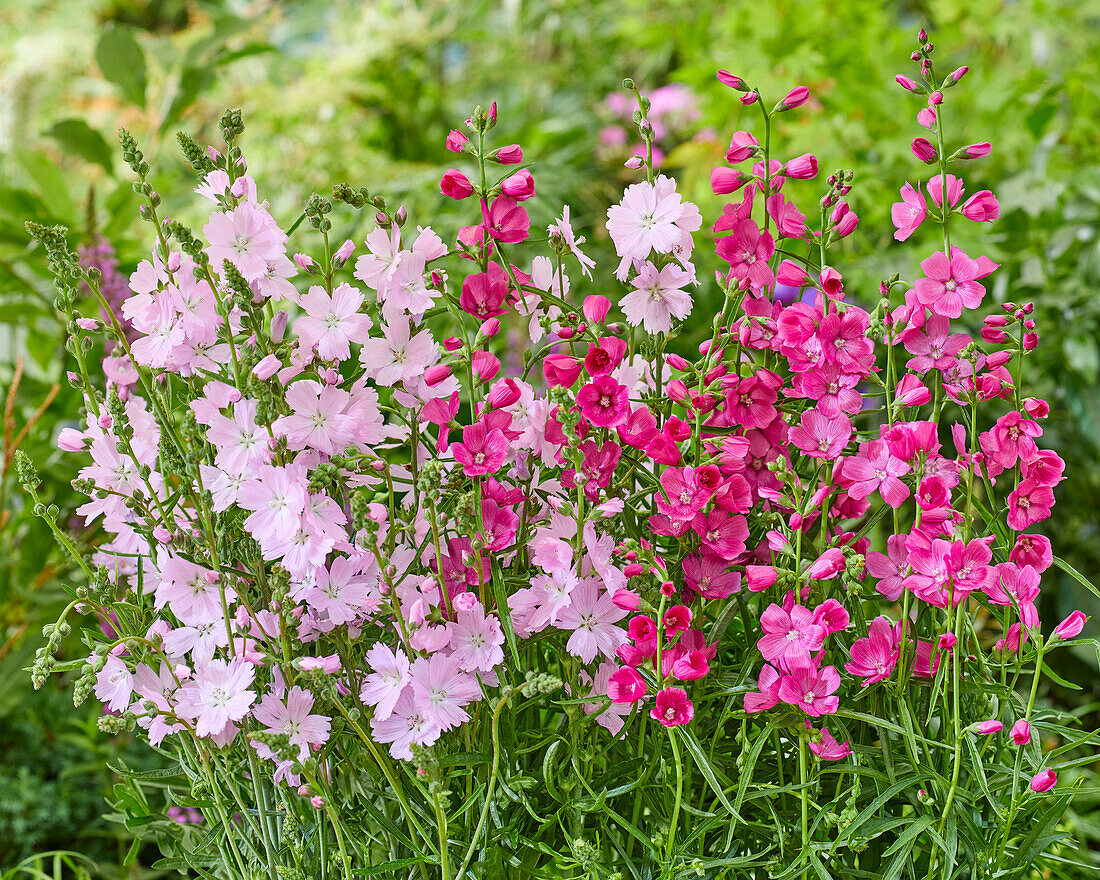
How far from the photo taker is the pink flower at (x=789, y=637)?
1.37ft

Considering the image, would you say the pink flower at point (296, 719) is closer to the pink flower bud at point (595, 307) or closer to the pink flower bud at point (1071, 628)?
the pink flower bud at point (595, 307)

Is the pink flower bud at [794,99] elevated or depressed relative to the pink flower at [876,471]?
elevated

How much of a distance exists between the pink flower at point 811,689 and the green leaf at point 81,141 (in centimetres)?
106

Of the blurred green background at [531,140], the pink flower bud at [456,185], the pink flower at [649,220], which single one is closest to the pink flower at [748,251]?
the pink flower at [649,220]

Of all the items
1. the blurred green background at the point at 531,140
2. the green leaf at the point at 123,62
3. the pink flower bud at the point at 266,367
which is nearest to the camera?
the pink flower bud at the point at 266,367

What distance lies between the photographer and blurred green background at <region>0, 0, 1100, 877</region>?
3.24 ft

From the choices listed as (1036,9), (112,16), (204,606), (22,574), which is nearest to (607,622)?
(204,606)

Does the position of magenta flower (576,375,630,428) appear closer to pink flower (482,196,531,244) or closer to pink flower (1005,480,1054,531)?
pink flower (482,196,531,244)

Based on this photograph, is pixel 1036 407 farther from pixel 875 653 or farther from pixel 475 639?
pixel 475 639

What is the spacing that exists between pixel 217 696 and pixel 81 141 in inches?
37.8

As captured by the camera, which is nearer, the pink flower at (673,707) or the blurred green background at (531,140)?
the pink flower at (673,707)

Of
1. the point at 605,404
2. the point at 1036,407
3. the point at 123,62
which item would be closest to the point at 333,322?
the point at 605,404

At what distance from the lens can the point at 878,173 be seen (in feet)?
4.30

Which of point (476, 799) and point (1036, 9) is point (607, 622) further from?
point (1036, 9)
